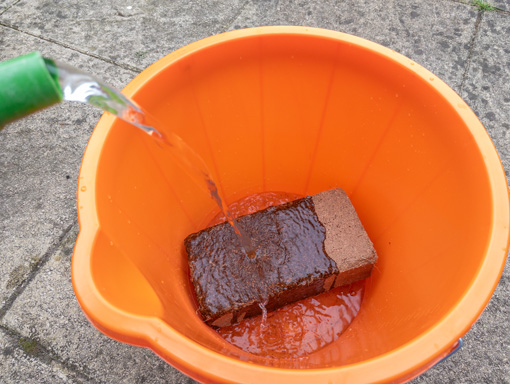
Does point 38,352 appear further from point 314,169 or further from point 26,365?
point 314,169

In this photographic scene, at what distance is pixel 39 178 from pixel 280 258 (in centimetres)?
112

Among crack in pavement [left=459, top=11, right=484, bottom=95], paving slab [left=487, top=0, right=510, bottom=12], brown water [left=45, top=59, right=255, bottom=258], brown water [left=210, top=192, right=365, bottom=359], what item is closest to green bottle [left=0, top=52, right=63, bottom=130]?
brown water [left=45, top=59, right=255, bottom=258]

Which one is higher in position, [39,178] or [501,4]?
[501,4]

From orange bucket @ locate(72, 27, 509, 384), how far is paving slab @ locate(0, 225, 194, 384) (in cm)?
28

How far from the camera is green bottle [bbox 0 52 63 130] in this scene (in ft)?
1.85

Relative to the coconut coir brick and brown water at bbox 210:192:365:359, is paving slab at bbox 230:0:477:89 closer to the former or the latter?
the coconut coir brick

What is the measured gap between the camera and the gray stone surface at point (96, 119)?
1.32 metres

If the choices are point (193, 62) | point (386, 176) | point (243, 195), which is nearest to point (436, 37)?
point (386, 176)

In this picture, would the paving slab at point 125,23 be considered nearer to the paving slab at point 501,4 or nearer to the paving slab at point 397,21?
the paving slab at point 397,21

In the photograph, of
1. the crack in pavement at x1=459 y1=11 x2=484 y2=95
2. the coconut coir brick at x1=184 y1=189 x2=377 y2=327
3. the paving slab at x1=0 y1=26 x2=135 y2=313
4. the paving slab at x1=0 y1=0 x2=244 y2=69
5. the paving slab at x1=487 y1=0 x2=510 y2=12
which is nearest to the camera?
the coconut coir brick at x1=184 y1=189 x2=377 y2=327

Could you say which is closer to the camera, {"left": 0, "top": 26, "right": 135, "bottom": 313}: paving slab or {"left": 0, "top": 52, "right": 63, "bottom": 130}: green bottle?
{"left": 0, "top": 52, "right": 63, "bottom": 130}: green bottle

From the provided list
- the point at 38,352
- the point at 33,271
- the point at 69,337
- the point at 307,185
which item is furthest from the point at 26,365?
the point at 307,185

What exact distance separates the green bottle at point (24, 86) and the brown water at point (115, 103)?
0.03 m

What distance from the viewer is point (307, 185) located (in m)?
1.56
